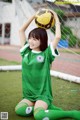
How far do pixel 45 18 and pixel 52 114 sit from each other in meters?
0.50

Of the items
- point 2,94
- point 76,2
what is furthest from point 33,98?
point 76,2

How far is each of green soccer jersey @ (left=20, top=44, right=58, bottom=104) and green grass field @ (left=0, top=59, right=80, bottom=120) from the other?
130mm

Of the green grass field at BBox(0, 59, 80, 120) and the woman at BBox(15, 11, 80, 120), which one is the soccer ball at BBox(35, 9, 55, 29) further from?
the green grass field at BBox(0, 59, 80, 120)

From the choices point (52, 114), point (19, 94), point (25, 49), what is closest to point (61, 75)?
point (19, 94)

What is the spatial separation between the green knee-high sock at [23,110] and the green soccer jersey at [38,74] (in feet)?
0.21

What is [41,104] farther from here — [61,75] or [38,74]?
[61,75]

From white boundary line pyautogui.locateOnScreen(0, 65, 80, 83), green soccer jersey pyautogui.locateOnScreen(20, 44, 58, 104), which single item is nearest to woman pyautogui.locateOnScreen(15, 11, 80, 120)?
green soccer jersey pyautogui.locateOnScreen(20, 44, 58, 104)

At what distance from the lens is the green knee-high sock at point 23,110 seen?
67.1 inches

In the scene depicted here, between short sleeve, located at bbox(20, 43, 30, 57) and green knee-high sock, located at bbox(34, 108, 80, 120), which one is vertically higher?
short sleeve, located at bbox(20, 43, 30, 57)

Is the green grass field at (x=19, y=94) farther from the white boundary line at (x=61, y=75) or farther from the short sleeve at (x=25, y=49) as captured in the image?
the short sleeve at (x=25, y=49)

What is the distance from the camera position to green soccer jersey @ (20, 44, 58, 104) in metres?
1.75

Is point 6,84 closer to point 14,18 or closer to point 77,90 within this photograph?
point 77,90

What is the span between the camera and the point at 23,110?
1712mm

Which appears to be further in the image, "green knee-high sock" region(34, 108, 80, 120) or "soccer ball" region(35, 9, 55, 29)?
"soccer ball" region(35, 9, 55, 29)
